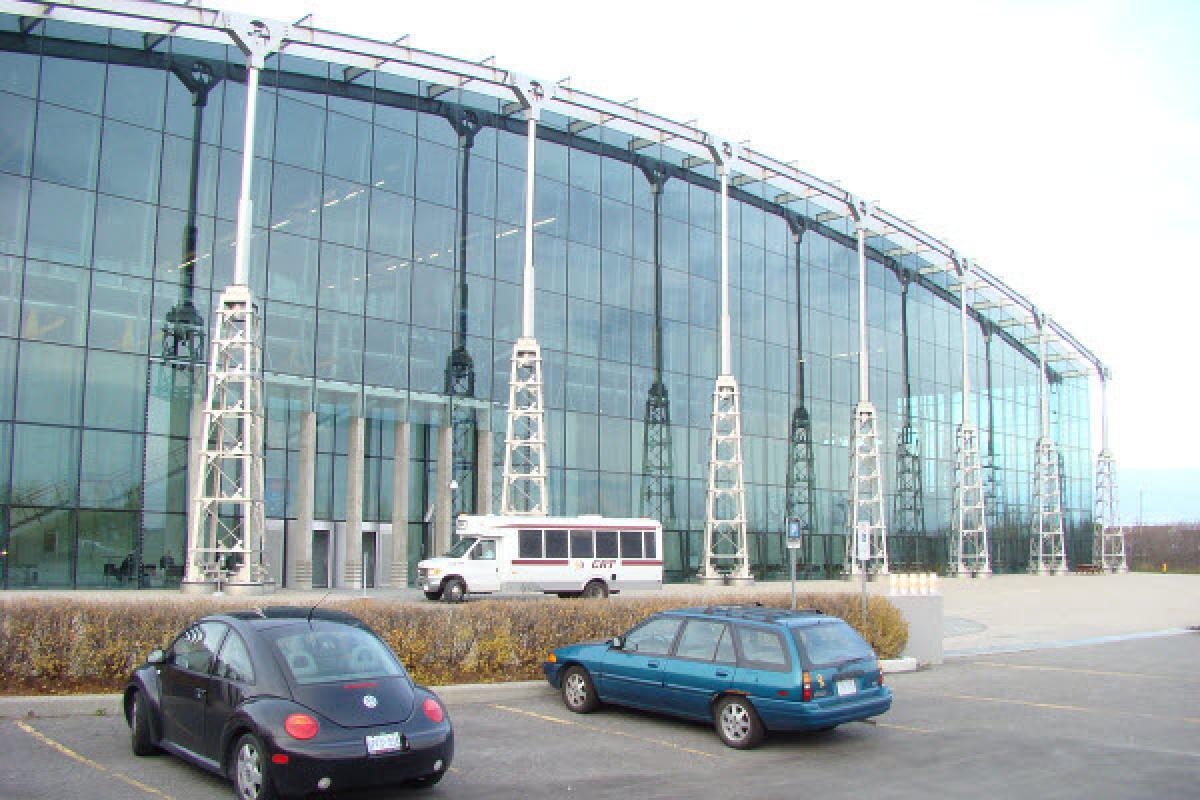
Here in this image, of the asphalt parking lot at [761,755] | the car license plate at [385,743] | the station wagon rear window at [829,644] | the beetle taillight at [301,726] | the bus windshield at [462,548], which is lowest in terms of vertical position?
the asphalt parking lot at [761,755]

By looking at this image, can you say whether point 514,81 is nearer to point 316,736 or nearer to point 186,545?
point 186,545

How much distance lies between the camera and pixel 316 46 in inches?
1309

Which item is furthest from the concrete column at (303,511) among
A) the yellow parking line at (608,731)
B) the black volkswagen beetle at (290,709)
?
the black volkswagen beetle at (290,709)

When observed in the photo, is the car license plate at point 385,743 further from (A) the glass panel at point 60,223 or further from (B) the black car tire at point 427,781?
(A) the glass panel at point 60,223

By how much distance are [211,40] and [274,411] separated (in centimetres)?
1111

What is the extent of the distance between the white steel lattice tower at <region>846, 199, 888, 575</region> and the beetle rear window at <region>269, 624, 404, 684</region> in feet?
139

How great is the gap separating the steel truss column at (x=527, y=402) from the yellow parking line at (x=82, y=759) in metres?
24.5

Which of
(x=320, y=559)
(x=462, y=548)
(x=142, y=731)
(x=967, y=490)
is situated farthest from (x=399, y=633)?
(x=967, y=490)

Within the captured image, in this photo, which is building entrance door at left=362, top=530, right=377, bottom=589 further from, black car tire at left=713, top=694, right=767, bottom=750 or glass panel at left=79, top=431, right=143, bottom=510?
black car tire at left=713, top=694, right=767, bottom=750

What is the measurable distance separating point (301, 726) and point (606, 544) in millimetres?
22945

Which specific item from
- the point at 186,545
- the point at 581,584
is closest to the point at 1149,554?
the point at 581,584

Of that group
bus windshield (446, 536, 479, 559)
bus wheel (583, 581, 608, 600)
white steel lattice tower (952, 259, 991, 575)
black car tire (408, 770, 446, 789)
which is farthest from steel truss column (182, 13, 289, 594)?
white steel lattice tower (952, 259, 991, 575)

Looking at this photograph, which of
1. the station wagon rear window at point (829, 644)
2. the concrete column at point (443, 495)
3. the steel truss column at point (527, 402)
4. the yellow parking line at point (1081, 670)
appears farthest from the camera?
the concrete column at point (443, 495)

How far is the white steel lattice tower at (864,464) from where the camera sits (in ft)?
166
